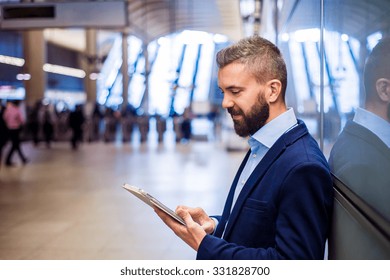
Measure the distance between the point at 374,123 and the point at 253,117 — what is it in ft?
1.14

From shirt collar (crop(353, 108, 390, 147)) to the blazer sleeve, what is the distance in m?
0.17

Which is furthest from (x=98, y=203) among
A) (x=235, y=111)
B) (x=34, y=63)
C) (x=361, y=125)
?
(x=34, y=63)

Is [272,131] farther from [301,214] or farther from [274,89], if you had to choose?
[301,214]

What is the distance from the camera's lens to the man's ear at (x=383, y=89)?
120 cm

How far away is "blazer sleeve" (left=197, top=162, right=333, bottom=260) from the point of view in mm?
1316

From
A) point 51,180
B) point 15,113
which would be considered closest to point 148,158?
point 15,113

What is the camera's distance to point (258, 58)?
1.47m

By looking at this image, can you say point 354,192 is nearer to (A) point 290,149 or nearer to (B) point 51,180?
(A) point 290,149

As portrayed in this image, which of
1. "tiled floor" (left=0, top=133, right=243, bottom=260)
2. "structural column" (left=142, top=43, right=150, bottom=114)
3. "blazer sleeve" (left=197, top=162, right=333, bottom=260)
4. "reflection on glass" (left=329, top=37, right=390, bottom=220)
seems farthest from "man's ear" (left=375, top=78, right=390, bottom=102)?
"structural column" (left=142, top=43, right=150, bottom=114)

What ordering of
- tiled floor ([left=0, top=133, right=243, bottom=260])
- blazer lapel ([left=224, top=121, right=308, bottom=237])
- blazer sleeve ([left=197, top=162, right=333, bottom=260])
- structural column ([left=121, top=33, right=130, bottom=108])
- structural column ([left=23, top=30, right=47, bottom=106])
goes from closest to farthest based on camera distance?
blazer sleeve ([left=197, top=162, right=333, bottom=260]) < blazer lapel ([left=224, top=121, right=308, bottom=237]) < tiled floor ([left=0, top=133, right=243, bottom=260]) < structural column ([left=23, top=30, right=47, bottom=106]) < structural column ([left=121, top=33, right=130, bottom=108])

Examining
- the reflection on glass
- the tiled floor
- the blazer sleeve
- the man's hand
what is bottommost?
the tiled floor

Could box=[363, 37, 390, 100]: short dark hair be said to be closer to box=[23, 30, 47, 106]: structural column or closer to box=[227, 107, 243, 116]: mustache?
box=[227, 107, 243, 116]: mustache

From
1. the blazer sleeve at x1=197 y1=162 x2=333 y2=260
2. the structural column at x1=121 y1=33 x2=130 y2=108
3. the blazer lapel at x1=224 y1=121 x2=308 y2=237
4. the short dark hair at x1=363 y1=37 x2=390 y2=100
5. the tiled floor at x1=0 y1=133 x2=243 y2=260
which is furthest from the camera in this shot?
the structural column at x1=121 y1=33 x2=130 y2=108

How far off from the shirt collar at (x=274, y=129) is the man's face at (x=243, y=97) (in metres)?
0.02
